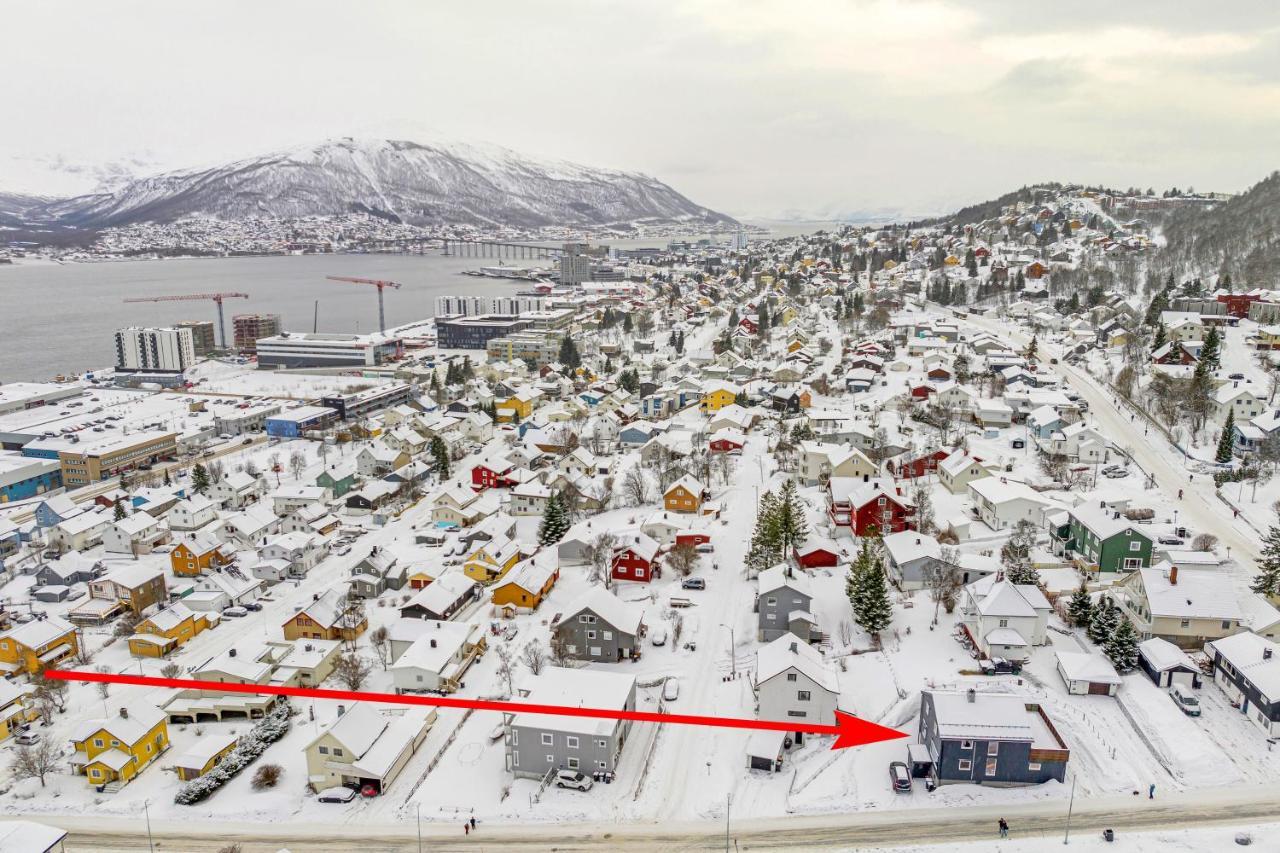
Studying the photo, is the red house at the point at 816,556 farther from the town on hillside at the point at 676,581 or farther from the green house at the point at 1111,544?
the green house at the point at 1111,544

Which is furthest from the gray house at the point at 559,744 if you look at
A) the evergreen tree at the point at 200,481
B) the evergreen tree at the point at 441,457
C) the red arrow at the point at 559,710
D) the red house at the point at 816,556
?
the evergreen tree at the point at 200,481

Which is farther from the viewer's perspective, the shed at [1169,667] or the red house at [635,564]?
the red house at [635,564]

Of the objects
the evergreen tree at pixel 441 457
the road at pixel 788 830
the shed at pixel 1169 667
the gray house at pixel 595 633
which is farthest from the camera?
the evergreen tree at pixel 441 457

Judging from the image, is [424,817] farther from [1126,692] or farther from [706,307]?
[706,307]

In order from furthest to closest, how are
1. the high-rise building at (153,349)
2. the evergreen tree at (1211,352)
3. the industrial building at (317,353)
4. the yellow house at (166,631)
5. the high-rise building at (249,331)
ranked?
the high-rise building at (249,331) < the industrial building at (317,353) < the high-rise building at (153,349) < the evergreen tree at (1211,352) < the yellow house at (166,631)

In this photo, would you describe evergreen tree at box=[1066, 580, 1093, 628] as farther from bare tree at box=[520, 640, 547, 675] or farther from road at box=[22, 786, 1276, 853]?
bare tree at box=[520, 640, 547, 675]

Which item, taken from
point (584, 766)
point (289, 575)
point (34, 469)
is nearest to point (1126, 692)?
point (584, 766)
